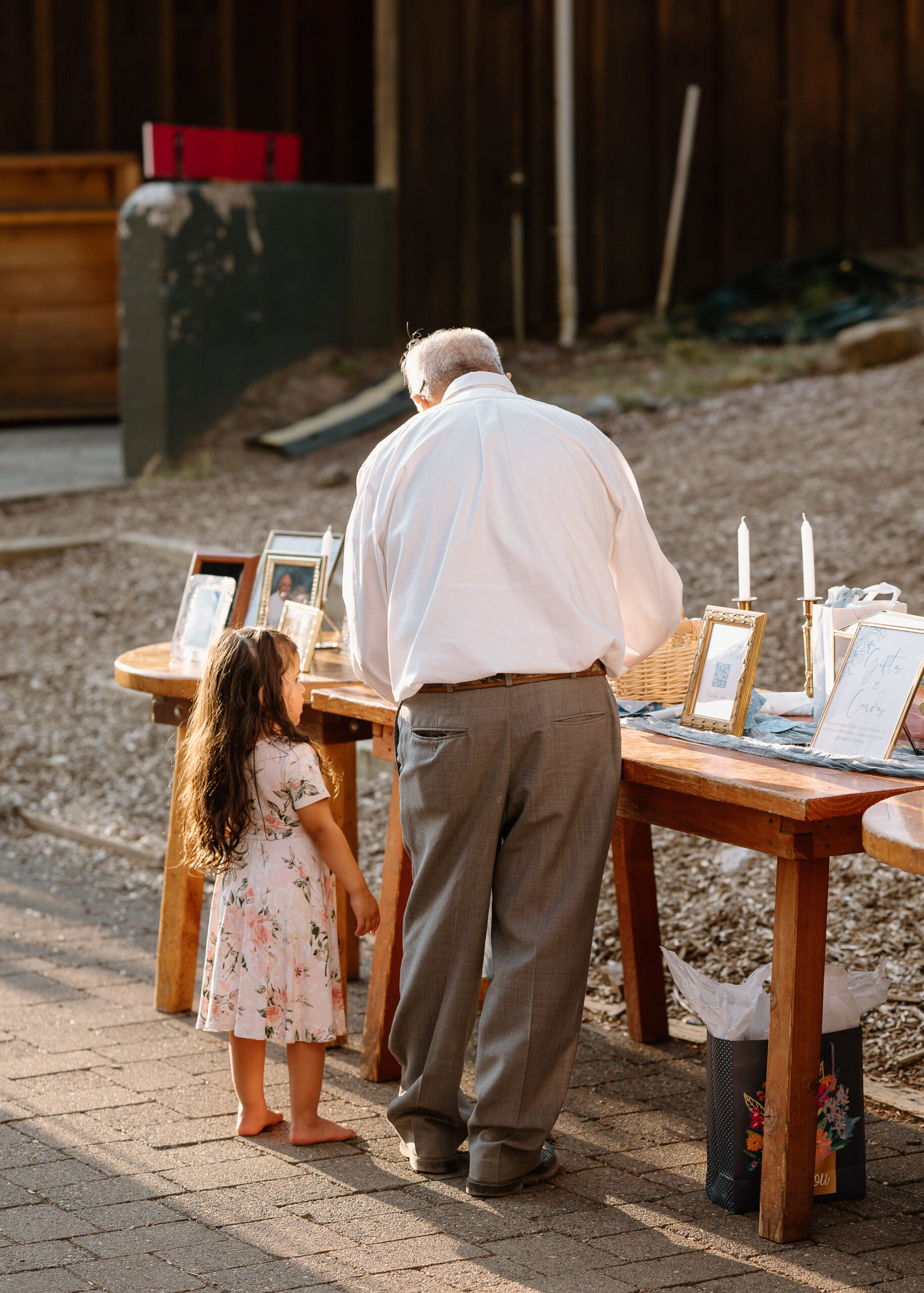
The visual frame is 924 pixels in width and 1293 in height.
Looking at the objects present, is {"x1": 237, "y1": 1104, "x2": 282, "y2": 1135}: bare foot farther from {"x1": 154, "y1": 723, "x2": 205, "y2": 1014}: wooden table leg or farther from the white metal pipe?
the white metal pipe

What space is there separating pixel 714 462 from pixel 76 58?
22.9 feet

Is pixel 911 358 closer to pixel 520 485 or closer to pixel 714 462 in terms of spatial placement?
pixel 714 462

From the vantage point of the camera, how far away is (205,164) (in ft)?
35.1

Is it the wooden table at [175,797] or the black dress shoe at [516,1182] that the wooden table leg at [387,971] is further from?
the black dress shoe at [516,1182]

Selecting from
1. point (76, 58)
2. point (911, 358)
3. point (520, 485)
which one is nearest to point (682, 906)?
point (520, 485)

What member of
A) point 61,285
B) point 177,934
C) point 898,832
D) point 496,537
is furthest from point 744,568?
point 61,285

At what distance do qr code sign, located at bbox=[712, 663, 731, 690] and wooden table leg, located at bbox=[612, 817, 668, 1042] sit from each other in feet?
2.34

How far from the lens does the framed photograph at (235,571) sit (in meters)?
4.48

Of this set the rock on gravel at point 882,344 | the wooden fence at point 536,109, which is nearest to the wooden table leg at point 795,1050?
the rock on gravel at point 882,344

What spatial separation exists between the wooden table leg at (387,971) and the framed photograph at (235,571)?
0.79 metres

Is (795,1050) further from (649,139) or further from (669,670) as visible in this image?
(649,139)

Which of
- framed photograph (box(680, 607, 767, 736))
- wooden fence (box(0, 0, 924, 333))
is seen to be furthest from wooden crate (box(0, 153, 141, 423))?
framed photograph (box(680, 607, 767, 736))

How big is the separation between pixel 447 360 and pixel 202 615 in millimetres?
1406

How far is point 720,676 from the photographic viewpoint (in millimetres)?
3619
